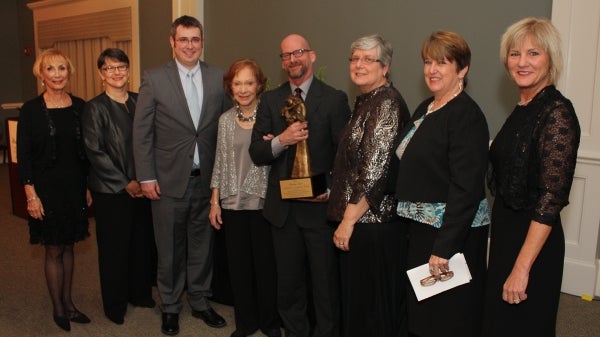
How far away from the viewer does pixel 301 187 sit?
2.43 meters

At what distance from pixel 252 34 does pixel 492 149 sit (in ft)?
11.3

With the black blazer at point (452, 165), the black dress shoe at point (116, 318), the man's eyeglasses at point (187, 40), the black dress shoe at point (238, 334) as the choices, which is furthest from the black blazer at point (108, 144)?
the black blazer at point (452, 165)

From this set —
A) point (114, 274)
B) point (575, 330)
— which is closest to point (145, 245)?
point (114, 274)

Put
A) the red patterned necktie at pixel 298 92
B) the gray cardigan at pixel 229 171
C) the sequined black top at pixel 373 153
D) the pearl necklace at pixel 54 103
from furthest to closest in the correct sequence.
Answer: the pearl necklace at pixel 54 103
the gray cardigan at pixel 229 171
the red patterned necktie at pixel 298 92
the sequined black top at pixel 373 153

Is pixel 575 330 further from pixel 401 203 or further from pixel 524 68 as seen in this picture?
pixel 524 68

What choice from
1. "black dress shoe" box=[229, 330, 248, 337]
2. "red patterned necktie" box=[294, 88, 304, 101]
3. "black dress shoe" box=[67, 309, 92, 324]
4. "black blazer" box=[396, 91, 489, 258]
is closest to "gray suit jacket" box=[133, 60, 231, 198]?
"red patterned necktie" box=[294, 88, 304, 101]

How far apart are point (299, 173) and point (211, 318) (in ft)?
3.75

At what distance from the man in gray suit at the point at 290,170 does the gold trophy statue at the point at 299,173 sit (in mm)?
38

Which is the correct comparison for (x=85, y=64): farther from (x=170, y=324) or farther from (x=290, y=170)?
(x=290, y=170)

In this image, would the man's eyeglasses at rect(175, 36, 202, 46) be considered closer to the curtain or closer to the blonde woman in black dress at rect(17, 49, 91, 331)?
the blonde woman in black dress at rect(17, 49, 91, 331)

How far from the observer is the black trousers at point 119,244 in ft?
10.2

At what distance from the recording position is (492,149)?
193cm

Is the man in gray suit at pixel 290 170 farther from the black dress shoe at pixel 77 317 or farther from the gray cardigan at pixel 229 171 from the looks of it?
the black dress shoe at pixel 77 317

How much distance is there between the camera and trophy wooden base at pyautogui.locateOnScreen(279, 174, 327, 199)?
2.42 metres
